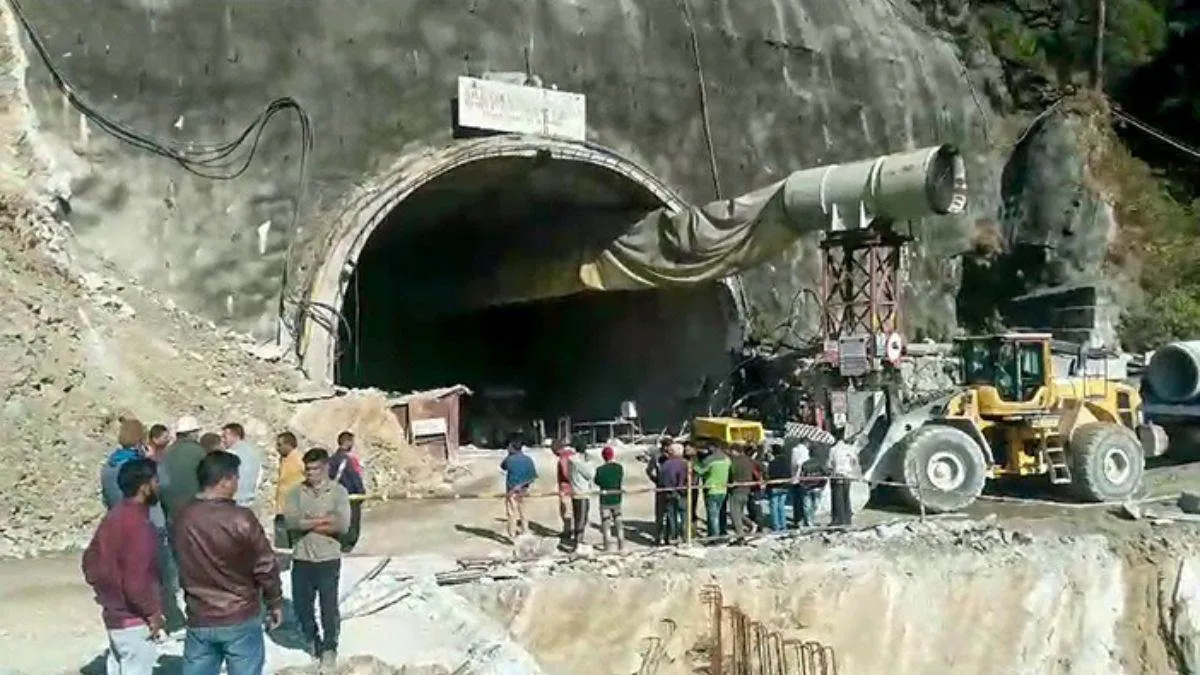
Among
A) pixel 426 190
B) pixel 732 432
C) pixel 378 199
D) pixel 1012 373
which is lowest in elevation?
pixel 732 432

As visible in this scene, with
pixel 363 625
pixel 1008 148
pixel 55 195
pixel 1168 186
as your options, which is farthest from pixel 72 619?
pixel 1168 186

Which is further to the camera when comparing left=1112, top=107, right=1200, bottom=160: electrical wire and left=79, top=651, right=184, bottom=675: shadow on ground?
left=1112, top=107, right=1200, bottom=160: electrical wire

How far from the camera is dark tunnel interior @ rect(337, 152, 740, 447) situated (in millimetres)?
25953

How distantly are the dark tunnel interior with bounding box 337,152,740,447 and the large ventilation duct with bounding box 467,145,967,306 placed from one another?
53 cm

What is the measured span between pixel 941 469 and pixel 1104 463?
256cm

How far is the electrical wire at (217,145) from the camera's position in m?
19.4

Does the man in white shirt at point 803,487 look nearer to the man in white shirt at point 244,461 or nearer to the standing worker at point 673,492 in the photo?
the standing worker at point 673,492

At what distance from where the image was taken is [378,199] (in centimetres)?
2178

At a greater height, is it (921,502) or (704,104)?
(704,104)

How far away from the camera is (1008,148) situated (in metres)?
31.2

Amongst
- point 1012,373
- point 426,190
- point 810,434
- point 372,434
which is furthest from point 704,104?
point 372,434

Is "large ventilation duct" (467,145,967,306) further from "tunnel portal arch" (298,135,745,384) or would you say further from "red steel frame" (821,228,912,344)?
"tunnel portal arch" (298,135,745,384)

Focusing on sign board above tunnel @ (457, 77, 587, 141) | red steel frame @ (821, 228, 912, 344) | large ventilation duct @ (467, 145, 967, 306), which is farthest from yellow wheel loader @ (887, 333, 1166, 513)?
sign board above tunnel @ (457, 77, 587, 141)

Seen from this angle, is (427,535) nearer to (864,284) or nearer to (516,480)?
(516,480)
